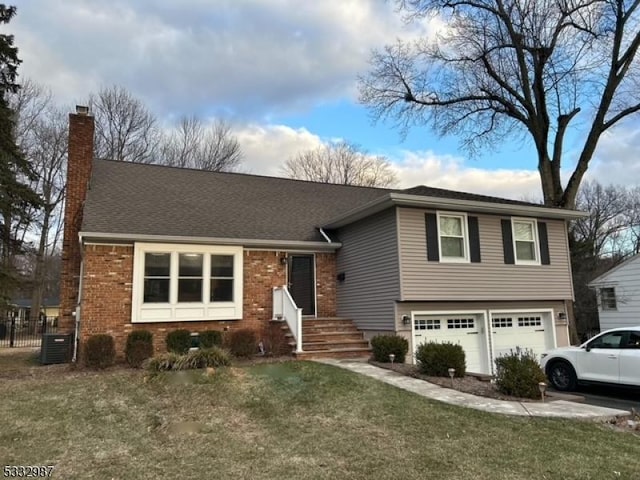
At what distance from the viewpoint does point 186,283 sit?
12.2m

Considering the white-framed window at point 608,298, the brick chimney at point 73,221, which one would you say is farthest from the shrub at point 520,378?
the white-framed window at point 608,298

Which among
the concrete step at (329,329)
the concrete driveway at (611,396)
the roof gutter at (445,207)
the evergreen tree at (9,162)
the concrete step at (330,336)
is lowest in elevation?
the concrete driveway at (611,396)

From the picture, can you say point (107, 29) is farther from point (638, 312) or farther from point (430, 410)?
point (638, 312)

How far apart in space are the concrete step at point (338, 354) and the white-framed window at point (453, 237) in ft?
11.2

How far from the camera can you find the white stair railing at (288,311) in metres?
11.6

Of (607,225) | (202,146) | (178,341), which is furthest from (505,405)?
(607,225)

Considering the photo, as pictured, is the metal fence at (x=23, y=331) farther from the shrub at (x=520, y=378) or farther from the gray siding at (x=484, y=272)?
the shrub at (x=520, y=378)

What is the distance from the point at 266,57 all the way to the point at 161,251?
871 centimetres

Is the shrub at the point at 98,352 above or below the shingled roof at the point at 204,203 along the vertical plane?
below

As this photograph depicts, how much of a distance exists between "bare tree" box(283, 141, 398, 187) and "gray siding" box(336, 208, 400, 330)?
24.1 metres

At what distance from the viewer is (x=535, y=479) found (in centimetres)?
456

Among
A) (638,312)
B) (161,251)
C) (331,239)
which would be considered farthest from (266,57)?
(638,312)

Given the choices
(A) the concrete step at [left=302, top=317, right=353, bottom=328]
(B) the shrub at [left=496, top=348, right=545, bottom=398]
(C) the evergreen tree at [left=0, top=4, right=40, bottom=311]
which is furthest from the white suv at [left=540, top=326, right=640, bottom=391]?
(C) the evergreen tree at [left=0, top=4, right=40, bottom=311]

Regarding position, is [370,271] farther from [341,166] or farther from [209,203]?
[341,166]
